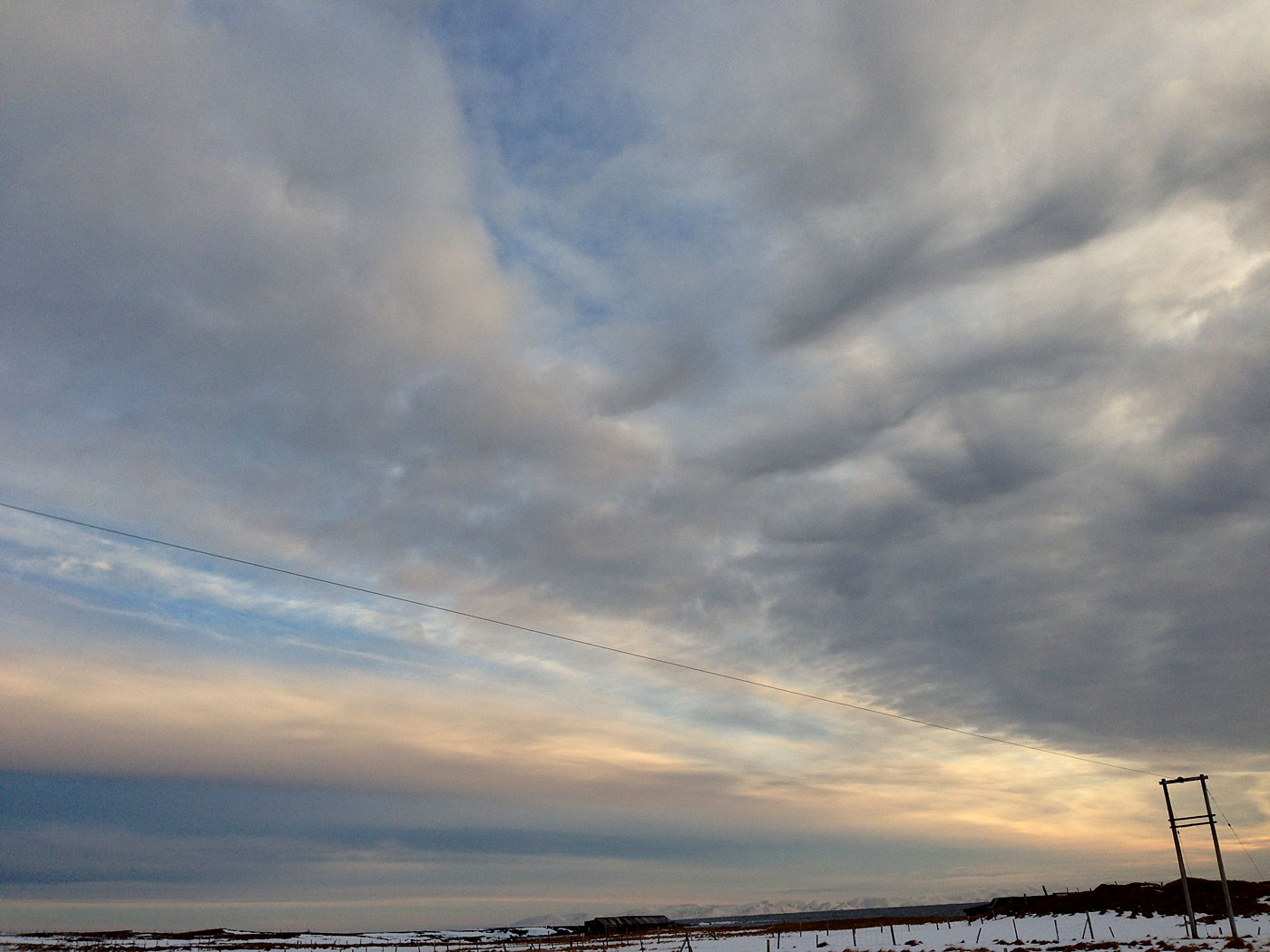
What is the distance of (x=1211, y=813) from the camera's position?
5716 cm

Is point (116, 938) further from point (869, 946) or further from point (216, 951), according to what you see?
point (869, 946)

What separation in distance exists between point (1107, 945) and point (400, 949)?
135m

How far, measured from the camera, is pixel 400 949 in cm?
16125

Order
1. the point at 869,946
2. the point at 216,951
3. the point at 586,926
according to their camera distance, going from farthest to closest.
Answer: the point at 586,926 < the point at 216,951 < the point at 869,946

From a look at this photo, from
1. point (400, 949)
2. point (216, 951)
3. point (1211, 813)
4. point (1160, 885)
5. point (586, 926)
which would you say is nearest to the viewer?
point (1211, 813)

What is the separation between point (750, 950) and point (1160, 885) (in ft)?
169

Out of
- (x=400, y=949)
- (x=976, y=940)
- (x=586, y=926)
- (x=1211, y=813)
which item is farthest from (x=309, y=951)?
(x=1211, y=813)

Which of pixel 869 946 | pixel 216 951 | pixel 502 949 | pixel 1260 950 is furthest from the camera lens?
pixel 502 949

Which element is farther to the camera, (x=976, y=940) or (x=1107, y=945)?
(x=976, y=940)

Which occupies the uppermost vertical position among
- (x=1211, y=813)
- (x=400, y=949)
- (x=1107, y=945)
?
(x=1211, y=813)

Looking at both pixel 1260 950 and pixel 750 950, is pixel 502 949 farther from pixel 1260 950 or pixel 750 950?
pixel 1260 950

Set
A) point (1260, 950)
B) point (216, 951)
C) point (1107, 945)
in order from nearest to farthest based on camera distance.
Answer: point (1260, 950) < point (1107, 945) < point (216, 951)

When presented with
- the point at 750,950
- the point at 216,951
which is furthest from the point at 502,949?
the point at 750,950

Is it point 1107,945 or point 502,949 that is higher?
point 1107,945
